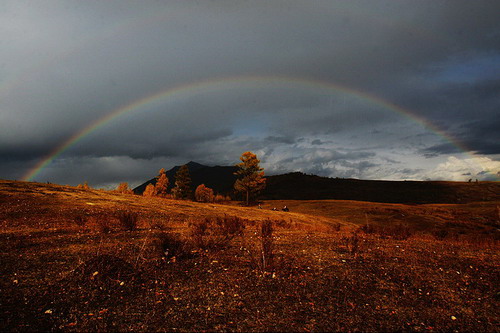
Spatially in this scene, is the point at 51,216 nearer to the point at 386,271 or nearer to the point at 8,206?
the point at 8,206

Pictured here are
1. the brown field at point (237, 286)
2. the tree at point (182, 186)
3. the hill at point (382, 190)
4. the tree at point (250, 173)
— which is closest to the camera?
the brown field at point (237, 286)

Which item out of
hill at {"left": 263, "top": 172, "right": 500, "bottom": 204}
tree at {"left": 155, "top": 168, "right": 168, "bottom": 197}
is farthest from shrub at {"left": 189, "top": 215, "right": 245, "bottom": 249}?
hill at {"left": 263, "top": 172, "right": 500, "bottom": 204}

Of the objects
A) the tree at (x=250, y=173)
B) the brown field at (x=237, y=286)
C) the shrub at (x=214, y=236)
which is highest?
the tree at (x=250, y=173)

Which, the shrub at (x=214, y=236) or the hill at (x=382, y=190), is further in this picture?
the hill at (x=382, y=190)

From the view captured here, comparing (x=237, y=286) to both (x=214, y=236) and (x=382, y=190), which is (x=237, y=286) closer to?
(x=214, y=236)

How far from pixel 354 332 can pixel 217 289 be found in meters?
3.10

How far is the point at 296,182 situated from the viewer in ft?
634

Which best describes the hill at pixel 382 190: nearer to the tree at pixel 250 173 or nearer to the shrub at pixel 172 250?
the tree at pixel 250 173

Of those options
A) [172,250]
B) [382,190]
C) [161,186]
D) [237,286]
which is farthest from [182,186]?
[382,190]

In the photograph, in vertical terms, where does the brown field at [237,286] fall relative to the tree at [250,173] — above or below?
below

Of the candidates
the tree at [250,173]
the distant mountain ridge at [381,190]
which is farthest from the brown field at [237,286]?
the distant mountain ridge at [381,190]

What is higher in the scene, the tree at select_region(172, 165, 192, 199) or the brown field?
the tree at select_region(172, 165, 192, 199)

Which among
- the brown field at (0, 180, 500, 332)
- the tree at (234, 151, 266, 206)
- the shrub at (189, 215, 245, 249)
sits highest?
the tree at (234, 151, 266, 206)

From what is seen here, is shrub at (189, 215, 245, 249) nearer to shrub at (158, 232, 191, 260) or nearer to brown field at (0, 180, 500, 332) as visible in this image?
brown field at (0, 180, 500, 332)
